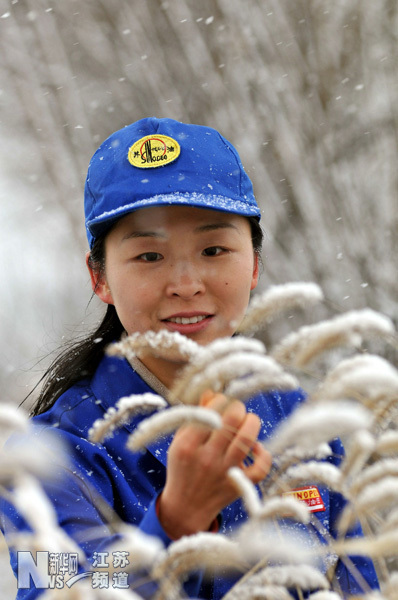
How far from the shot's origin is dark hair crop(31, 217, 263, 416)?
1726mm

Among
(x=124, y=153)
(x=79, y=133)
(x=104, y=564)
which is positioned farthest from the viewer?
(x=79, y=133)

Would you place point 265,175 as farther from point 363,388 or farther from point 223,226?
point 363,388

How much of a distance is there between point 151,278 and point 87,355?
413 millimetres

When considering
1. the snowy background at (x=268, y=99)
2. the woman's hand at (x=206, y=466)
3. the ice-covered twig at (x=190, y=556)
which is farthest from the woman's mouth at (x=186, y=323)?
the snowy background at (x=268, y=99)

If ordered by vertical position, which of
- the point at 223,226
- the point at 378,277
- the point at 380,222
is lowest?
the point at 378,277

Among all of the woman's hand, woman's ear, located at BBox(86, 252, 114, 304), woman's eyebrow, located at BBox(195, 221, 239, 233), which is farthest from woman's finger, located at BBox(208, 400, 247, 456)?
woman's ear, located at BBox(86, 252, 114, 304)

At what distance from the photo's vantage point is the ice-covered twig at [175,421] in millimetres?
779

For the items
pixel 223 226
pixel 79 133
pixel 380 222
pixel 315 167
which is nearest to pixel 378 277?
pixel 380 222

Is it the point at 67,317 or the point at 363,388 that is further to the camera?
the point at 67,317

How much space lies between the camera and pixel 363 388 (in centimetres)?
76

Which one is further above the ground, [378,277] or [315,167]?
[315,167]

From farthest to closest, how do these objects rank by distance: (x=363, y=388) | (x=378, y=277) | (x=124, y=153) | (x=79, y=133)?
(x=79, y=133), (x=378, y=277), (x=124, y=153), (x=363, y=388)

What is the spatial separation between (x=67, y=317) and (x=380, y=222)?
268 cm

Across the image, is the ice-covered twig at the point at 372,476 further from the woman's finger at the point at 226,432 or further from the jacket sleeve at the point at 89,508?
the jacket sleeve at the point at 89,508
